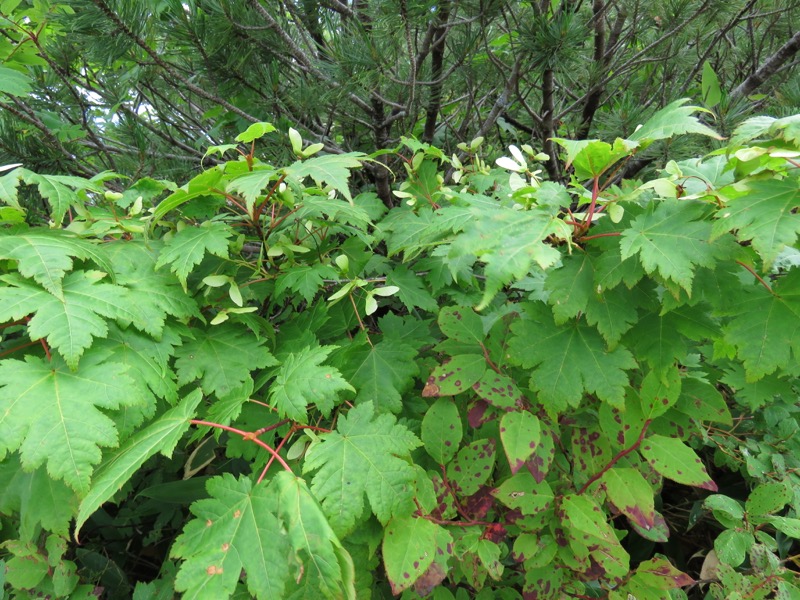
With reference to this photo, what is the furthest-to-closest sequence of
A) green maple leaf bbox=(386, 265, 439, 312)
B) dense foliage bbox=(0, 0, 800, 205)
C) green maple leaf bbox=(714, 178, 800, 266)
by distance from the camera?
1. dense foliage bbox=(0, 0, 800, 205)
2. green maple leaf bbox=(386, 265, 439, 312)
3. green maple leaf bbox=(714, 178, 800, 266)

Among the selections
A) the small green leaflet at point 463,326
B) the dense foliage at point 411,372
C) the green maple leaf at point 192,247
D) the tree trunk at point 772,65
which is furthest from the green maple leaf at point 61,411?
the tree trunk at point 772,65

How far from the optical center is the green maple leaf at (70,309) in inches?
33.2

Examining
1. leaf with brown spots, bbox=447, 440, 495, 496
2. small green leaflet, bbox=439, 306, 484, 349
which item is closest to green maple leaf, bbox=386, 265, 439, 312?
small green leaflet, bbox=439, 306, 484, 349

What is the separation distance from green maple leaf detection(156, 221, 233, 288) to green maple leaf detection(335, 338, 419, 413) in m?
0.36

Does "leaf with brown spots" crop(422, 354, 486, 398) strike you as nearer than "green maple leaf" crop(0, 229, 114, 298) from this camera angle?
No

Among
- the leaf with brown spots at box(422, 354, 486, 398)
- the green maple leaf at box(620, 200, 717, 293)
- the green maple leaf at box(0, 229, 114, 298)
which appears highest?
the green maple leaf at box(0, 229, 114, 298)

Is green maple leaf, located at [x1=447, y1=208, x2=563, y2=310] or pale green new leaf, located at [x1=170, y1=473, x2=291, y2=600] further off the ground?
green maple leaf, located at [x1=447, y1=208, x2=563, y2=310]

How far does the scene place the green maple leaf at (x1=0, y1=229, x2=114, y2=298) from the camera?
2.94 ft

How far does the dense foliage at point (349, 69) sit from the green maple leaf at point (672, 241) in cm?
68

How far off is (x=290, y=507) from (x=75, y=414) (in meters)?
0.40

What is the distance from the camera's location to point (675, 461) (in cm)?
95

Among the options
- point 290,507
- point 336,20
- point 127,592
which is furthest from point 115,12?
point 127,592

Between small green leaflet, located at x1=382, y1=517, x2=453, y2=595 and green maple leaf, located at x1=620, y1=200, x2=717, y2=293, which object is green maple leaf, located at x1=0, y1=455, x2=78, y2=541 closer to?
small green leaflet, located at x1=382, y1=517, x2=453, y2=595

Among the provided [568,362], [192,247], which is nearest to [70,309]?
[192,247]
